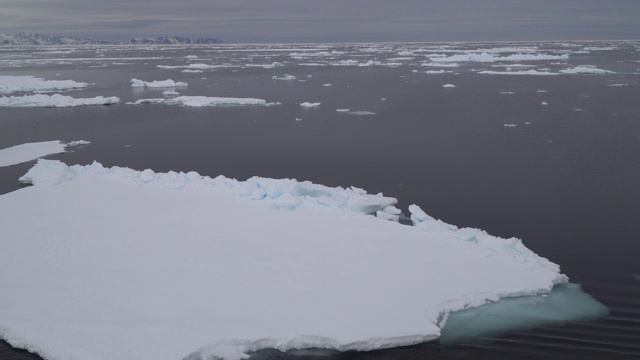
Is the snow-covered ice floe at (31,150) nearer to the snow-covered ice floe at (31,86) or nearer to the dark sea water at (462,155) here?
the dark sea water at (462,155)

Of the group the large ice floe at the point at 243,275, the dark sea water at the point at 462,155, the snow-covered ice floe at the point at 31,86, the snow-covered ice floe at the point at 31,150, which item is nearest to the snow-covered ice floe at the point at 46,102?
the dark sea water at the point at 462,155

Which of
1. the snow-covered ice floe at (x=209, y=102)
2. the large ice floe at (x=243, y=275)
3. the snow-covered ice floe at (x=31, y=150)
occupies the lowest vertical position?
the large ice floe at (x=243, y=275)

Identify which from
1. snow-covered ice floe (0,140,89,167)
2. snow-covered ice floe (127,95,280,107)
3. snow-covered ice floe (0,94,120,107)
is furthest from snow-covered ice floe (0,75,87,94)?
snow-covered ice floe (0,140,89,167)

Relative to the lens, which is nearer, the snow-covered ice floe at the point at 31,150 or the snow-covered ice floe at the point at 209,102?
the snow-covered ice floe at the point at 31,150

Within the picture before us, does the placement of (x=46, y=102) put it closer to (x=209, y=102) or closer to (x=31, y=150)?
(x=209, y=102)

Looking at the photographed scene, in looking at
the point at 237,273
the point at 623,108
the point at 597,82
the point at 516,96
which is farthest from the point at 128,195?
the point at 597,82

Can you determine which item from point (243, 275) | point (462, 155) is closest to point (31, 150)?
point (243, 275)
